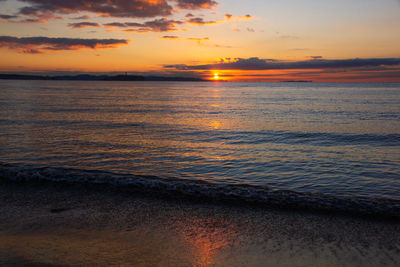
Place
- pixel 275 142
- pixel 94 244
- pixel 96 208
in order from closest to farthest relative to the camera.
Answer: pixel 94 244
pixel 96 208
pixel 275 142

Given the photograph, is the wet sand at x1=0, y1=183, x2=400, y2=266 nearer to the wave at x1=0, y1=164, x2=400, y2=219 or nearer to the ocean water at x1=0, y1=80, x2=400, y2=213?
the wave at x1=0, y1=164, x2=400, y2=219

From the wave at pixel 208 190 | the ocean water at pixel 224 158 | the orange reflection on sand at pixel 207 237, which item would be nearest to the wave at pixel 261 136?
the ocean water at pixel 224 158

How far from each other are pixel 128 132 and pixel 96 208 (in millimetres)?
14515

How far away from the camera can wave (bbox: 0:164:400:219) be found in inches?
321

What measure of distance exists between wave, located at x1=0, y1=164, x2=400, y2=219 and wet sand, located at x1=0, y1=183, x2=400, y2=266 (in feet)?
1.89

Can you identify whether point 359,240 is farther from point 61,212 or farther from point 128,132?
point 128,132

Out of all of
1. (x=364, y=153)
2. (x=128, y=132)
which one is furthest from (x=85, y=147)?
(x=364, y=153)

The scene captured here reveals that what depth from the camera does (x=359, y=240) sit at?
612 centimetres

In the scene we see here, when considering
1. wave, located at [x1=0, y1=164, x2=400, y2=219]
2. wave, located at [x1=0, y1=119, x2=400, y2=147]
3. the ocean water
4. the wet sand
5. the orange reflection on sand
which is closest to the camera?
the wet sand

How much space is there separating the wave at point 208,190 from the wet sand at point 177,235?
58 centimetres

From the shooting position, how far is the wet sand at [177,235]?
523 cm

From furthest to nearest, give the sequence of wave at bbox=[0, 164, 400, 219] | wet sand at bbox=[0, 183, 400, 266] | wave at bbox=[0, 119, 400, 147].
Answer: wave at bbox=[0, 119, 400, 147] < wave at bbox=[0, 164, 400, 219] < wet sand at bbox=[0, 183, 400, 266]

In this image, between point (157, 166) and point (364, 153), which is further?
point (364, 153)

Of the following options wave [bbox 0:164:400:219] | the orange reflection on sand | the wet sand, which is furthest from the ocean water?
the orange reflection on sand
